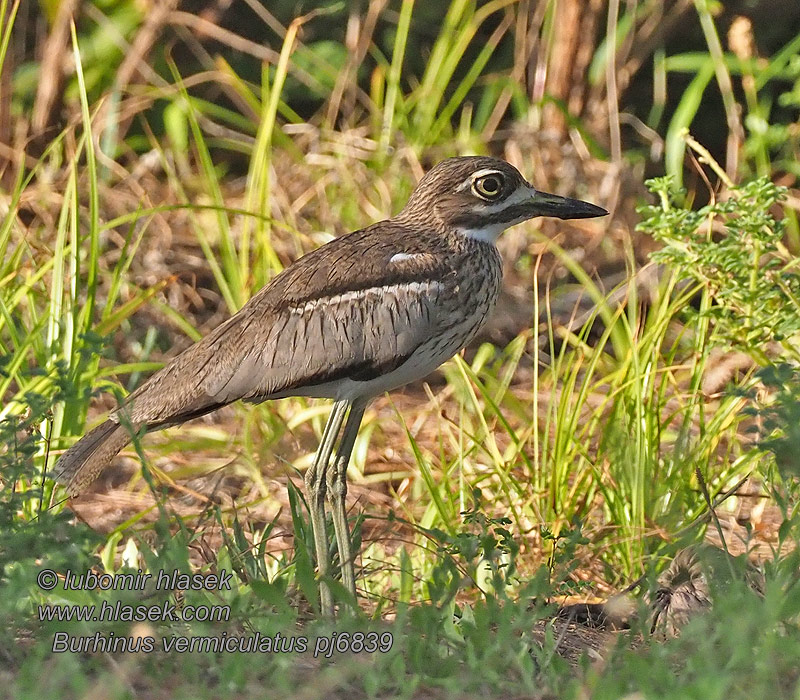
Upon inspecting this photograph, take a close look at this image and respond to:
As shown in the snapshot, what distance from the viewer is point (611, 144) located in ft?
22.8

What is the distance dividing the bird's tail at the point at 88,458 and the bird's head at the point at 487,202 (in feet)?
4.34

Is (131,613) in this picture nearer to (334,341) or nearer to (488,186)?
(334,341)

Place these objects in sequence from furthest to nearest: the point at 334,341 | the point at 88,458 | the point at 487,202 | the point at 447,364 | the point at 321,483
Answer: the point at 447,364 → the point at 487,202 → the point at 321,483 → the point at 334,341 → the point at 88,458

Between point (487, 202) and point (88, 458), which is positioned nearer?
point (88, 458)

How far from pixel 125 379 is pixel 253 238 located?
1106 millimetres

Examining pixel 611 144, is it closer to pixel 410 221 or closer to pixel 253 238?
pixel 253 238

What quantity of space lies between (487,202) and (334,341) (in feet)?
2.50

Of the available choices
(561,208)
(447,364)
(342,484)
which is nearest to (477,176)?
(561,208)

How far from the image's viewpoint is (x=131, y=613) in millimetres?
3055

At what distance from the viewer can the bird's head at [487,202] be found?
170 inches

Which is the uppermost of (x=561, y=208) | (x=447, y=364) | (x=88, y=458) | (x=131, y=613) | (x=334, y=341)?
(x=561, y=208)

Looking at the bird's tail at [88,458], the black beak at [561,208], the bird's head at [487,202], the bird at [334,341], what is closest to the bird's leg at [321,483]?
the bird at [334,341]

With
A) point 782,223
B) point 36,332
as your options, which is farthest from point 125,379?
point 782,223

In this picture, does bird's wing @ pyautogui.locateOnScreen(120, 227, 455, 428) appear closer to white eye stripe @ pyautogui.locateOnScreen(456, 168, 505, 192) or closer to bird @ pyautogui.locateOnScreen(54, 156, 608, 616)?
bird @ pyautogui.locateOnScreen(54, 156, 608, 616)
